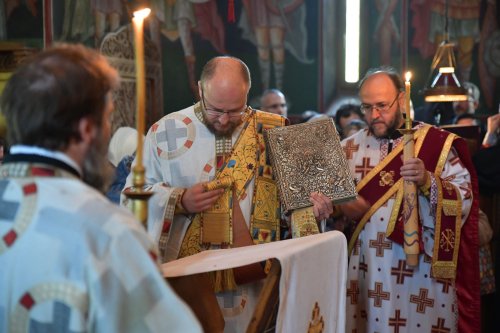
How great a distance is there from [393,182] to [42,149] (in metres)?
2.54

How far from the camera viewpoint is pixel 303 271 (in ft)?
8.66

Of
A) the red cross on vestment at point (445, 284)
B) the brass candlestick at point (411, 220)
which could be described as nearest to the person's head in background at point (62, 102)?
the brass candlestick at point (411, 220)

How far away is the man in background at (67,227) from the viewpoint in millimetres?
1692

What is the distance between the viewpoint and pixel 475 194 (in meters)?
4.04

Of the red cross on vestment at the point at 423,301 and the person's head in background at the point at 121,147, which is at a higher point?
the person's head in background at the point at 121,147

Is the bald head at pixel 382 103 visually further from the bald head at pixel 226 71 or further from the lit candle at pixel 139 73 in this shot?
the lit candle at pixel 139 73

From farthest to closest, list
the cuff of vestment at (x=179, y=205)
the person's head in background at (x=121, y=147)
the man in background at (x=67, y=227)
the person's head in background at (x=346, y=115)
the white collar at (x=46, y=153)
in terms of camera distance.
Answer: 1. the person's head in background at (x=346, y=115)
2. the person's head in background at (x=121, y=147)
3. the cuff of vestment at (x=179, y=205)
4. the white collar at (x=46, y=153)
5. the man in background at (x=67, y=227)

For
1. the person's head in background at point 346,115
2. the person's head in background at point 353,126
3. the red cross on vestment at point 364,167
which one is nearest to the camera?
the red cross on vestment at point 364,167

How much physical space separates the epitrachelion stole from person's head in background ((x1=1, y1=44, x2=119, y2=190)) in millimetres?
1739

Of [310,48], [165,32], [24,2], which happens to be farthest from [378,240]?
[310,48]

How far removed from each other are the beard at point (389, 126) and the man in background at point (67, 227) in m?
2.36

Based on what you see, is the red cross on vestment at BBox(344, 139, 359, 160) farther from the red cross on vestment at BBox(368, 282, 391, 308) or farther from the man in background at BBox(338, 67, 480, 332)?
the red cross on vestment at BBox(368, 282, 391, 308)

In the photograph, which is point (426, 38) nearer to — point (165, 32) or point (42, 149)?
point (165, 32)

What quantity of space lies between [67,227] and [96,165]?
23cm
